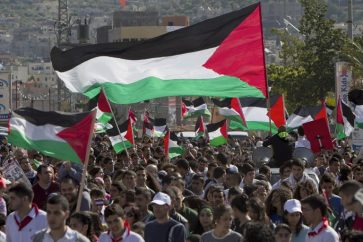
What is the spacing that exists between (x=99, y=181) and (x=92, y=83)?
1.17 meters

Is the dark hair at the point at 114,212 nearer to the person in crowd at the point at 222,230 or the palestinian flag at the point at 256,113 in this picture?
the person in crowd at the point at 222,230

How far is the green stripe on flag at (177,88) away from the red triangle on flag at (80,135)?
199 centimetres

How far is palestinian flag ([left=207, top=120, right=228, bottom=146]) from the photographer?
1176 inches

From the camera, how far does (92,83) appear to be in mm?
16266

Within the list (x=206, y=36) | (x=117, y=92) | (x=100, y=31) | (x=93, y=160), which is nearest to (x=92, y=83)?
(x=117, y=92)

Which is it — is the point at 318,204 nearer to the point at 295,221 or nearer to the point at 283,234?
the point at 295,221

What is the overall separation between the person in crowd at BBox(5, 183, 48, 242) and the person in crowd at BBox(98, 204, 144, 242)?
0.63 metres

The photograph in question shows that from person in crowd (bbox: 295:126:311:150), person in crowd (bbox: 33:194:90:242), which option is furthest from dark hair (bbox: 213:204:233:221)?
person in crowd (bbox: 295:126:311:150)

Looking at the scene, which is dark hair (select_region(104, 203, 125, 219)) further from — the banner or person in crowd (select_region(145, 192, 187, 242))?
the banner

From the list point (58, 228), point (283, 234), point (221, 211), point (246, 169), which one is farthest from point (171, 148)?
point (58, 228)

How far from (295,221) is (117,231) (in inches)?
60.8

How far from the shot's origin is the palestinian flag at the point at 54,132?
13.8m

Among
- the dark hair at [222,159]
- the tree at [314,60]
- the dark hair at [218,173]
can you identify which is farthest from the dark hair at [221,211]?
the tree at [314,60]

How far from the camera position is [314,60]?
2157 inches
